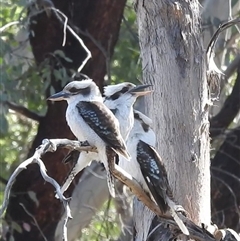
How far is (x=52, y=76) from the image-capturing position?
540 cm

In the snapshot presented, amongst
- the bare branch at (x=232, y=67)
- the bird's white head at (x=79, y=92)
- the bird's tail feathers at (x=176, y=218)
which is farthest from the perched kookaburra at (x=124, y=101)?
the bare branch at (x=232, y=67)

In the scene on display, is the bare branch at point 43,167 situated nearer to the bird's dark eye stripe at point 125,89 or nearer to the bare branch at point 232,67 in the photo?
the bird's dark eye stripe at point 125,89

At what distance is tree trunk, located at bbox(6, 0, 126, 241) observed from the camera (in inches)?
214

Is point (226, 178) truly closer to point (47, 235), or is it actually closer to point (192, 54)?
point (47, 235)

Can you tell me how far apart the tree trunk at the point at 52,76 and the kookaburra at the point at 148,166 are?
187 cm

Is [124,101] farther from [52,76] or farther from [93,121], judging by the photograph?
[52,76]

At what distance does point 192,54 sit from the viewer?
136 inches

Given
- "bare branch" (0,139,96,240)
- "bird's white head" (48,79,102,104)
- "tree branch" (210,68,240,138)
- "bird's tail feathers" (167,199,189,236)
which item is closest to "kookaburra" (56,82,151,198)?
"bird's white head" (48,79,102,104)

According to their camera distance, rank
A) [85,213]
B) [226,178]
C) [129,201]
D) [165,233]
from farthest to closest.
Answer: [129,201] → [85,213] → [226,178] → [165,233]

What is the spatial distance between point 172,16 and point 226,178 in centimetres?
204

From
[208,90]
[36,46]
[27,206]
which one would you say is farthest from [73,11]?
[208,90]

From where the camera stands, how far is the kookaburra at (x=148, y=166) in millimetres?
3205

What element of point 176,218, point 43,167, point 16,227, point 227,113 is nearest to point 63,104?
point 16,227

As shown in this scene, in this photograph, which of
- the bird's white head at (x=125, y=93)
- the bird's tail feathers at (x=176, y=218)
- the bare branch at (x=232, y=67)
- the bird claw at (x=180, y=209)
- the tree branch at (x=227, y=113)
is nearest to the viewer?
the bird's tail feathers at (x=176, y=218)
